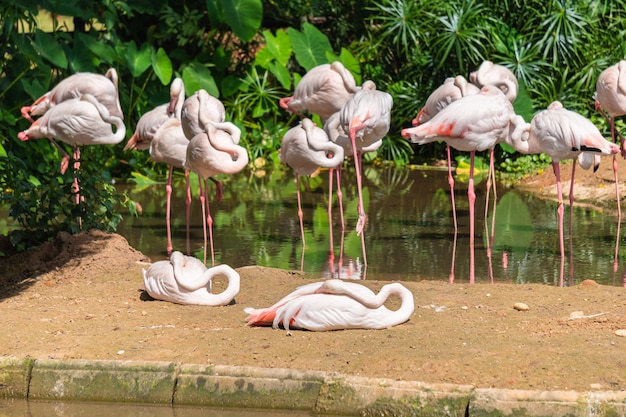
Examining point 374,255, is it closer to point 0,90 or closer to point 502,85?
point 502,85

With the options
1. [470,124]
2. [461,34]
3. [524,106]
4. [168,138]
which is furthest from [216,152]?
[461,34]

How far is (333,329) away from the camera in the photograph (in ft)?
17.5

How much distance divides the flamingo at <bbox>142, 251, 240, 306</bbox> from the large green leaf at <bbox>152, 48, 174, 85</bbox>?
7702 millimetres

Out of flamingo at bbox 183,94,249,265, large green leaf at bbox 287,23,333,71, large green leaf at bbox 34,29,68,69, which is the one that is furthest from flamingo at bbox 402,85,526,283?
large green leaf at bbox 287,23,333,71

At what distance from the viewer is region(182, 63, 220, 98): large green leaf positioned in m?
13.7

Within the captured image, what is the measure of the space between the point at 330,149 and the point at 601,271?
7.58 feet

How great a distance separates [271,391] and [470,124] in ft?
13.0

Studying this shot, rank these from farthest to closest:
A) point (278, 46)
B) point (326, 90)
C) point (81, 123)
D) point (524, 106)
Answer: point (278, 46) → point (524, 106) → point (326, 90) → point (81, 123)

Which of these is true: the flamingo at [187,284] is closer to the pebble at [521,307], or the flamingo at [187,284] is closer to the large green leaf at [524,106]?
the pebble at [521,307]

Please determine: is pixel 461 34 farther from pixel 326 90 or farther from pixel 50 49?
pixel 50 49

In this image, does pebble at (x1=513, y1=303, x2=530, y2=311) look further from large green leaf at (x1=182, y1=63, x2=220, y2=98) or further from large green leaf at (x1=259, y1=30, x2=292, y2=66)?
large green leaf at (x1=259, y1=30, x2=292, y2=66)

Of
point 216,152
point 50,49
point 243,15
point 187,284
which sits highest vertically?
point 243,15

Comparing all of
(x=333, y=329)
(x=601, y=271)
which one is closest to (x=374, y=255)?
(x=601, y=271)

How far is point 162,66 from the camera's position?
13656 mm
